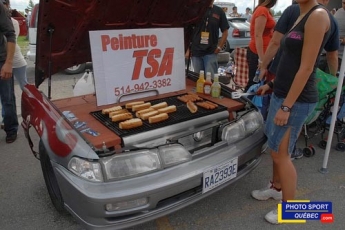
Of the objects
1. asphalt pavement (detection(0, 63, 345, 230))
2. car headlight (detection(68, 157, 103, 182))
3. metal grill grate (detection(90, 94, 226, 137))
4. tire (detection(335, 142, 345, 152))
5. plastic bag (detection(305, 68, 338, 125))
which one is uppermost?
plastic bag (detection(305, 68, 338, 125))

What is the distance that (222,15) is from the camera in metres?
4.52

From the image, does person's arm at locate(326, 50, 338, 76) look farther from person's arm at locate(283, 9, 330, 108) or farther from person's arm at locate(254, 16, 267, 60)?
person's arm at locate(254, 16, 267, 60)

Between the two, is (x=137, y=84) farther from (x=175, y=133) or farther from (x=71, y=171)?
(x=71, y=171)

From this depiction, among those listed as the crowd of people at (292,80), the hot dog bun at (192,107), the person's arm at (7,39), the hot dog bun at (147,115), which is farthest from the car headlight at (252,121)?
the person's arm at (7,39)

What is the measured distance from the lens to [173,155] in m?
1.87

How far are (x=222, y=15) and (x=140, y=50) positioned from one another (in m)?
2.34

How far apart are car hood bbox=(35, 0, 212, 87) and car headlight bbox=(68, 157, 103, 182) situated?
109 centimetres

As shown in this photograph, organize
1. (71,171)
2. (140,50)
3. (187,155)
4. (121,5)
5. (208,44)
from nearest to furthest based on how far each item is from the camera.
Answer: (71,171), (187,155), (121,5), (140,50), (208,44)

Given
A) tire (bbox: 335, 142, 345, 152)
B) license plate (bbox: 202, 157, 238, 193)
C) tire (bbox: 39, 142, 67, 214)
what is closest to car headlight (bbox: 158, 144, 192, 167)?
license plate (bbox: 202, 157, 238, 193)

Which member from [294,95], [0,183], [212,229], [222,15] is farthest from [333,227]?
[222,15]

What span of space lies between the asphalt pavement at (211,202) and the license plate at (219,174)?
1.44 ft

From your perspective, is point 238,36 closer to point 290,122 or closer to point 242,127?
point 242,127

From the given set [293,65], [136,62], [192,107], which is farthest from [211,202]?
[136,62]

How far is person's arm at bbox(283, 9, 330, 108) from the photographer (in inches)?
64.6
